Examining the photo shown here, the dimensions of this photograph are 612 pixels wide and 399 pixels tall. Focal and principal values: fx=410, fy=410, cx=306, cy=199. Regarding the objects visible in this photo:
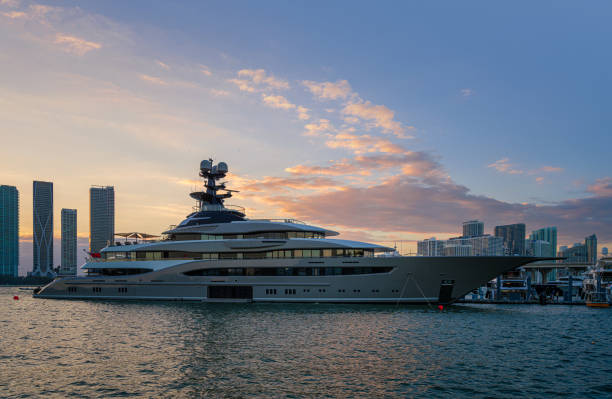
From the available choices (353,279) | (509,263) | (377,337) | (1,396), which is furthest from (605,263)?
(1,396)

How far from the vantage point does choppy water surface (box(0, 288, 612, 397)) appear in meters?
17.6

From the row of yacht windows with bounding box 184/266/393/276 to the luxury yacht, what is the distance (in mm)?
108

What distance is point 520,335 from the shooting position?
1186 inches

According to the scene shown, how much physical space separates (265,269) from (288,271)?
9.17 feet

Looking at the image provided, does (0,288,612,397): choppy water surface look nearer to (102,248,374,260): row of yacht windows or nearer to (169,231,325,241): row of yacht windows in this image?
(102,248,374,260): row of yacht windows

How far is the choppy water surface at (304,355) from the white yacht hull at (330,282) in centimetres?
376

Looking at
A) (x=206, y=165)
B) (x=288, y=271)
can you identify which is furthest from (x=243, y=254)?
(x=206, y=165)

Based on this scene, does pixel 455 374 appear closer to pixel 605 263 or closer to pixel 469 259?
pixel 469 259

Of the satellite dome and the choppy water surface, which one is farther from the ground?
the satellite dome

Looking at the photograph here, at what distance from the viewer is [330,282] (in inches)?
1720

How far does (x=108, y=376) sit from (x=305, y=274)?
2718 cm

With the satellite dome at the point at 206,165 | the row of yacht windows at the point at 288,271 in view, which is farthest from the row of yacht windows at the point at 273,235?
the satellite dome at the point at 206,165

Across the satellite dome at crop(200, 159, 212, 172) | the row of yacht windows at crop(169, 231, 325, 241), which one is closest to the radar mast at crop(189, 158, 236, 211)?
the satellite dome at crop(200, 159, 212, 172)

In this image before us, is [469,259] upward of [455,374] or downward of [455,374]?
upward
